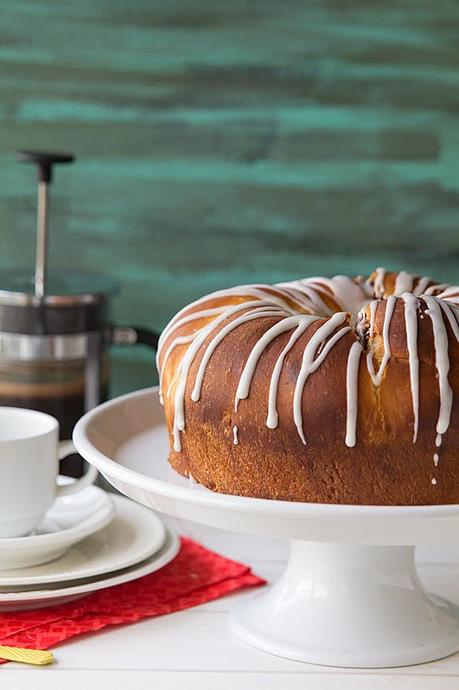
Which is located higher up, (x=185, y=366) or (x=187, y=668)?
(x=185, y=366)

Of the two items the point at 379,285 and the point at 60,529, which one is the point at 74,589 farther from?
the point at 379,285

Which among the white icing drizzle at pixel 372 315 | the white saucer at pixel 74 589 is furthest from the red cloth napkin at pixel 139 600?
the white icing drizzle at pixel 372 315

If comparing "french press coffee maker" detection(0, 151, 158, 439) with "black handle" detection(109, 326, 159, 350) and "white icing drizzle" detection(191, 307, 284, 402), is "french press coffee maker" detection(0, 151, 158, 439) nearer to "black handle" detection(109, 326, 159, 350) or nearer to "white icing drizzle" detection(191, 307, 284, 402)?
"black handle" detection(109, 326, 159, 350)

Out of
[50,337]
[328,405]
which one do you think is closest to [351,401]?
[328,405]

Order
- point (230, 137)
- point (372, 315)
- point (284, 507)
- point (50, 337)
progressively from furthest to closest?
point (230, 137)
point (50, 337)
point (372, 315)
point (284, 507)

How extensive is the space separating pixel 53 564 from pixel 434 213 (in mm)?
945

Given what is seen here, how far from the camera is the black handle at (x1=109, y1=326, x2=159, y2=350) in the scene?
153 centimetres

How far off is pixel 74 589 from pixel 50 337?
55cm

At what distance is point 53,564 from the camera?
101 centimetres

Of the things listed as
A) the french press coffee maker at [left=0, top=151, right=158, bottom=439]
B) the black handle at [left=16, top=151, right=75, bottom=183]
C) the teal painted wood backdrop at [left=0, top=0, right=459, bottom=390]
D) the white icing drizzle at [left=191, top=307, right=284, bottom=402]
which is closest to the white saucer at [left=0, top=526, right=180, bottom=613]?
the white icing drizzle at [left=191, top=307, right=284, bottom=402]

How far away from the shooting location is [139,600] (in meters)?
1.01

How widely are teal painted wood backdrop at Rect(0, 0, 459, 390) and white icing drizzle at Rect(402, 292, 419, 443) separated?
33.4 inches

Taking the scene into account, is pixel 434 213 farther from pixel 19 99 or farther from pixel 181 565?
pixel 181 565

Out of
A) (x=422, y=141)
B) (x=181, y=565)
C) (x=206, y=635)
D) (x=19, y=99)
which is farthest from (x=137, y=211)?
(x=206, y=635)
